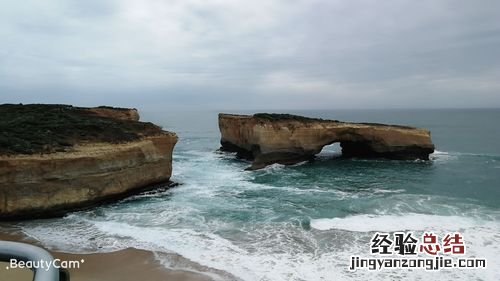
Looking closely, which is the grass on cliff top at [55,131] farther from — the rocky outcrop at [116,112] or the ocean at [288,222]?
the rocky outcrop at [116,112]

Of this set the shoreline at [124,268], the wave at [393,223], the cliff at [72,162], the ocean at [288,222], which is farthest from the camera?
the cliff at [72,162]

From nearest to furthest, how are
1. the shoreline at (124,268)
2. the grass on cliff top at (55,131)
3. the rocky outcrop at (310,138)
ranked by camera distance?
1. the shoreline at (124,268)
2. the grass on cliff top at (55,131)
3. the rocky outcrop at (310,138)

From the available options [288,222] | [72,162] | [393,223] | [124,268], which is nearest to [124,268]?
[124,268]

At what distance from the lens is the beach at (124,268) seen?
9273mm

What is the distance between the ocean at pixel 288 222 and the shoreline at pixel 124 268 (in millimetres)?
342

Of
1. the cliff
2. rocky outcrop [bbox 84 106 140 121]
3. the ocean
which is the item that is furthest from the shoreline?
rocky outcrop [bbox 84 106 140 121]

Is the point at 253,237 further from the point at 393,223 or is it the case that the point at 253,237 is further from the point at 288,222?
the point at 393,223

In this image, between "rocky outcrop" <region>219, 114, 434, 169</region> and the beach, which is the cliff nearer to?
the beach

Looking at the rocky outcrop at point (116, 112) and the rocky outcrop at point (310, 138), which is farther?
the rocky outcrop at point (116, 112)

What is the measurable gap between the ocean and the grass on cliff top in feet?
9.12

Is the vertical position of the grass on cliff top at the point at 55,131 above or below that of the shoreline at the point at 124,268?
above

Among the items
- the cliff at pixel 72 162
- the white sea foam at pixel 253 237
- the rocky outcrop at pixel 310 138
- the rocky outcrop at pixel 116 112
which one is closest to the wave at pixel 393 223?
the white sea foam at pixel 253 237

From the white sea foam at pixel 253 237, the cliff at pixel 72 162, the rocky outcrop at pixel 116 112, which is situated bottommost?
the white sea foam at pixel 253 237

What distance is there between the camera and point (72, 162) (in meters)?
14.5
